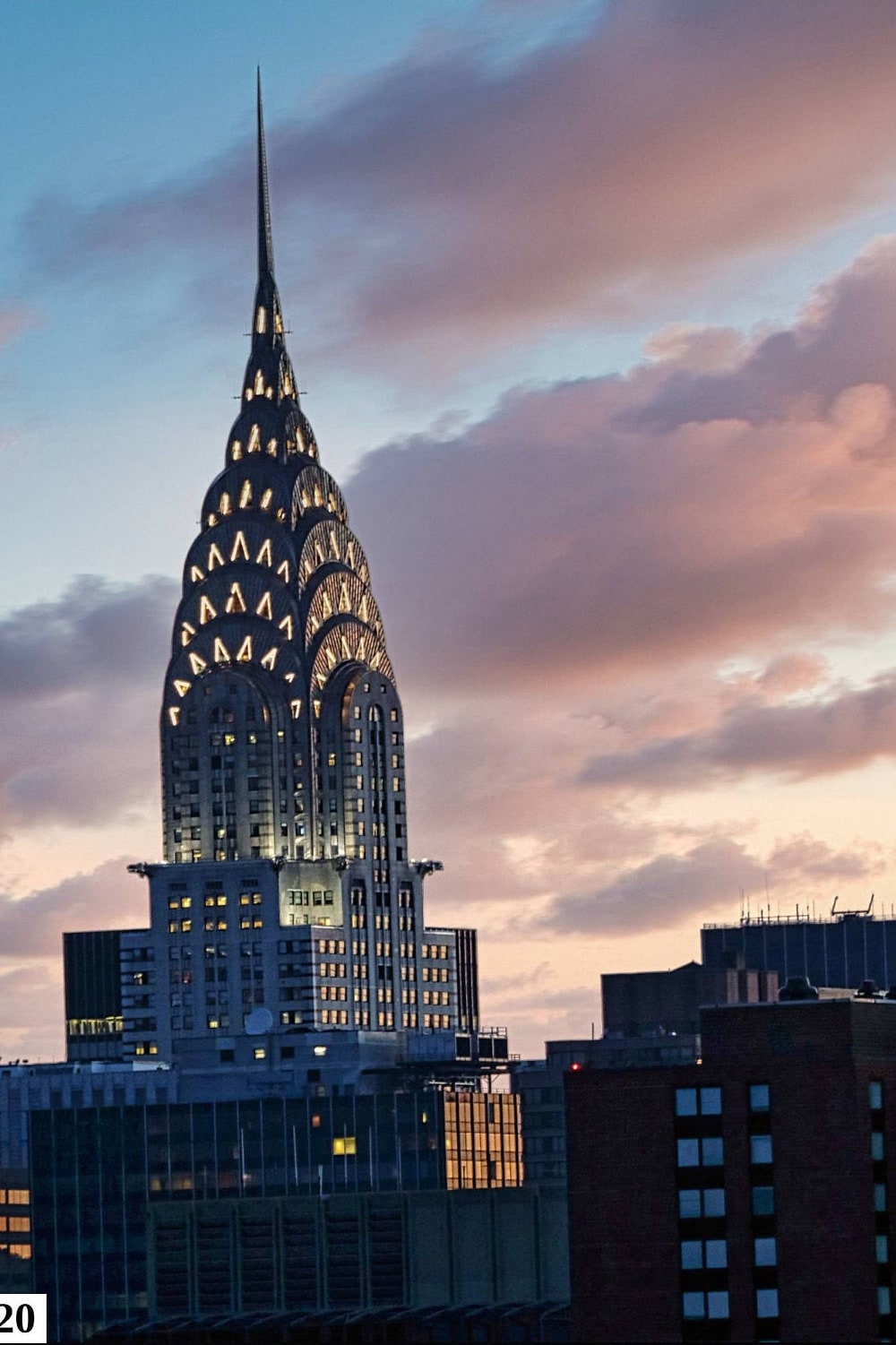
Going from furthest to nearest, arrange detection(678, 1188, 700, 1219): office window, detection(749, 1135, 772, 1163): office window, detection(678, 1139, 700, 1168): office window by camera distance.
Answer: detection(678, 1139, 700, 1168): office window → detection(678, 1188, 700, 1219): office window → detection(749, 1135, 772, 1163): office window

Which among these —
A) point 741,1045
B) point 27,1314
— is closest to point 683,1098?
point 741,1045

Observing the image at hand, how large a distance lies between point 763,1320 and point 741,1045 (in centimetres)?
1364

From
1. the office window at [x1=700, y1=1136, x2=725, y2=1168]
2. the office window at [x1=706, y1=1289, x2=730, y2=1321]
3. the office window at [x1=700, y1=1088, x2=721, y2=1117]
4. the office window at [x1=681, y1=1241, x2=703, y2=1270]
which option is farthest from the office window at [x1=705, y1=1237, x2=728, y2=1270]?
the office window at [x1=700, y1=1088, x2=721, y2=1117]

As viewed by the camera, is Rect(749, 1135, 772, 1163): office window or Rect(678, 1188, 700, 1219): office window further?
Rect(678, 1188, 700, 1219): office window

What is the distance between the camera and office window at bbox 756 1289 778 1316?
188000mm

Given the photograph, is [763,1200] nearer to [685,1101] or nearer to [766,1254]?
[766,1254]

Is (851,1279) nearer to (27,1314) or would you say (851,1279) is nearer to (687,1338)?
(687,1338)

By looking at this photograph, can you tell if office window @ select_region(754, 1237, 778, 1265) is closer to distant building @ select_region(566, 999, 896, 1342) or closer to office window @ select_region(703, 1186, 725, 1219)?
distant building @ select_region(566, 999, 896, 1342)

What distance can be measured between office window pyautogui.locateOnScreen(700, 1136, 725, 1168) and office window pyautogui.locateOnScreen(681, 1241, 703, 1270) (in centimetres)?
400

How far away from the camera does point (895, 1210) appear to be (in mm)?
193000

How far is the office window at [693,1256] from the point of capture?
625 ft

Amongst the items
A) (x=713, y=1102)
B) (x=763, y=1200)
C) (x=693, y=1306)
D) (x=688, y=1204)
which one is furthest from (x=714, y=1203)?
(x=693, y=1306)

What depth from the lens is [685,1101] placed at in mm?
192250

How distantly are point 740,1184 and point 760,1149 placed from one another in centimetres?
199
